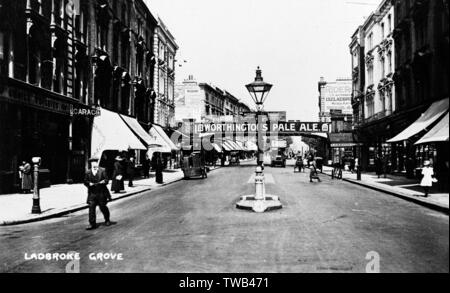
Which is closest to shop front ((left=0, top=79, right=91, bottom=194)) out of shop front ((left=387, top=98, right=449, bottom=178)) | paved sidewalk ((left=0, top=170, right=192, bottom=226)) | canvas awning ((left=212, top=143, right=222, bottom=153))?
paved sidewalk ((left=0, top=170, right=192, bottom=226))

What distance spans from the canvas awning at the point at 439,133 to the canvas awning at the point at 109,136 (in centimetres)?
2125

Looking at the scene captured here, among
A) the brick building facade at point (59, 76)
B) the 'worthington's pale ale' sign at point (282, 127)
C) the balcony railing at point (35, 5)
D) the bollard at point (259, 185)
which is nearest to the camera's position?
the bollard at point (259, 185)

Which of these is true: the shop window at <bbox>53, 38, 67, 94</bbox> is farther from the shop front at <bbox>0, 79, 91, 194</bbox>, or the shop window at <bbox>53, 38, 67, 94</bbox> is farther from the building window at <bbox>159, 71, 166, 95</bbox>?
the building window at <bbox>159, 71, 166, 95</bbox>

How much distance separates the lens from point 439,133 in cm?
193

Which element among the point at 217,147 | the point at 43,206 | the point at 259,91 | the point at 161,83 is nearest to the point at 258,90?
the point at 259,91

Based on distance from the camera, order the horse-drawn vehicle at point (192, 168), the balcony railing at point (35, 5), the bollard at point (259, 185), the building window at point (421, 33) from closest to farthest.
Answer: the building window at point (421, 33) → the bollard at point (259, 185) → the balcony railing at point (35, 5) → the horse-drawn vehicle at point (192, 168)

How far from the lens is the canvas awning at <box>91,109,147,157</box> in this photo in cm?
2262

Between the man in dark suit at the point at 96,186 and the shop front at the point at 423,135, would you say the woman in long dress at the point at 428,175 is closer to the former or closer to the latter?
the shop front at the point at 423,135

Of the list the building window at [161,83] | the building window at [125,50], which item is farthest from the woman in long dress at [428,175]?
the building window at [161,83]

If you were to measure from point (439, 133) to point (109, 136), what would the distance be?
74.1 feet

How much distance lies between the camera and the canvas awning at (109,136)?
2262 cm

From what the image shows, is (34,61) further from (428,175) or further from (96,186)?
(428,175)

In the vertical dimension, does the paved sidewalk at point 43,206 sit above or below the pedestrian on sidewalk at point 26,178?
below
